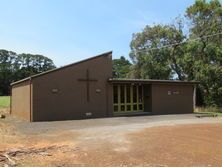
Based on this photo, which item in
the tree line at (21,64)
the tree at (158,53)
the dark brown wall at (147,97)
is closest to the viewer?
the dark brown wall at (147,97)

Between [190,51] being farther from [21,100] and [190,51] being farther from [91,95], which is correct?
[21,100]

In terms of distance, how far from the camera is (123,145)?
438 inches

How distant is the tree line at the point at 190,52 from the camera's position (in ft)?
118

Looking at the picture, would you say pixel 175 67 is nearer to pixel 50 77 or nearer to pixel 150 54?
pixel 150 54

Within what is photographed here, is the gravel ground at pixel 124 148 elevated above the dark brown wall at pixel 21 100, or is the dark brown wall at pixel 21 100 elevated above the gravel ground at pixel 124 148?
the dark brown wall at pixel 21 100

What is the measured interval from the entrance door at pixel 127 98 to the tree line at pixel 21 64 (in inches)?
2599

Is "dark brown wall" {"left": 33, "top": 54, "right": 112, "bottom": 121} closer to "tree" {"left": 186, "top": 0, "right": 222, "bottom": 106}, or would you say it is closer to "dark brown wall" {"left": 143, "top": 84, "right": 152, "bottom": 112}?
"dark brown wall" {"left": 143, "top": 84, "right": 152, "bottom": 112}

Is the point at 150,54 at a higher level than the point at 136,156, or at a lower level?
higher

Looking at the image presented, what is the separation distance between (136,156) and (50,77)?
14269 mm

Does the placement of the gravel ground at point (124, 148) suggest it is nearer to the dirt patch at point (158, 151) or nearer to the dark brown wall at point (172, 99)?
the dirt patch at point (158, 151)

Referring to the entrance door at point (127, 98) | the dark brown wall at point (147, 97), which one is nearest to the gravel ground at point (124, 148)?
the entrance door at point (127, 98)

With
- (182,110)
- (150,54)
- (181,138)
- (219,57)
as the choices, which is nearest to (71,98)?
(182,110)

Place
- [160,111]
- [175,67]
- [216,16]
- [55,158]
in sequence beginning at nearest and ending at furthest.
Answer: [55,158] → [160,111] → [216,16] → [175,67]

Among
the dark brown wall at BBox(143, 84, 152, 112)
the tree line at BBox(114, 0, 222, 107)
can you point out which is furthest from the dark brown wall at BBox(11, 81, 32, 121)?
the tree line at BBox(114, 0, 222, 107)
